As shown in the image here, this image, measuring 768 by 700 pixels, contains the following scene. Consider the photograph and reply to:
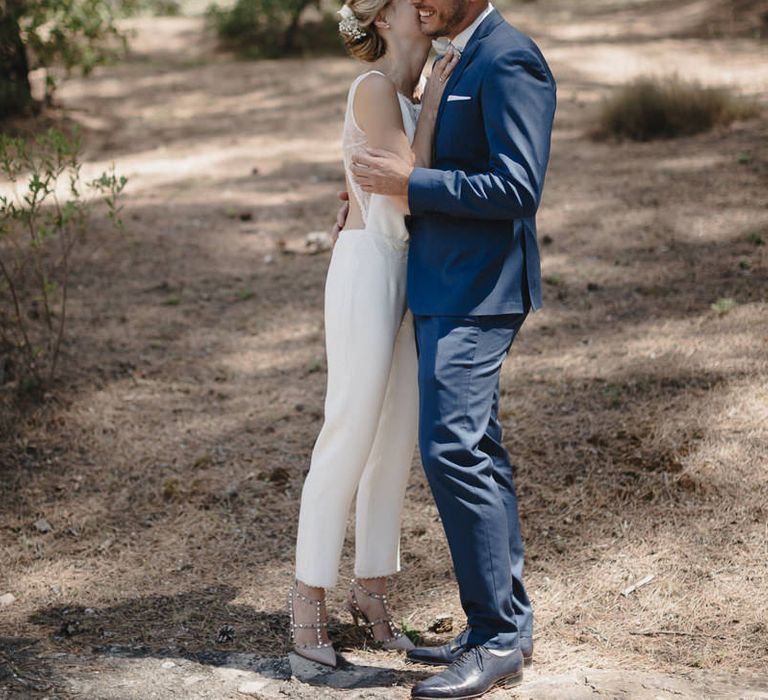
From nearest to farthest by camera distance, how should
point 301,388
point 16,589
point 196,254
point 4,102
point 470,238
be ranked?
1. point 470,238
2. point 16,589
3. point 301,388
4. point 196,254
5. point 4,102

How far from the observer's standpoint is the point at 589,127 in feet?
33.4

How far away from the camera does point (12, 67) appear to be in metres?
11.0

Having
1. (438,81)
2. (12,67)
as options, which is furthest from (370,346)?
(12,67)

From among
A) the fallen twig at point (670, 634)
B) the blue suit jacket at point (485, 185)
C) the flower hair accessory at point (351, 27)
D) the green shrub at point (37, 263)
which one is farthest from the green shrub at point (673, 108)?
the blue suit jacket at point (485, 185)

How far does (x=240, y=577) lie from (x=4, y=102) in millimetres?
8060

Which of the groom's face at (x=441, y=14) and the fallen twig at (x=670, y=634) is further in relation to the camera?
the fallen twig at (x=670, y=634)

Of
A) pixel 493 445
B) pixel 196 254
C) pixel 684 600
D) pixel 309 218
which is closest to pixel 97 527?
pixel 493 445

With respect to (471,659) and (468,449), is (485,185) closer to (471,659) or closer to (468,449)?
(468,449)

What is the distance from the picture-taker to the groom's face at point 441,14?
3.05m

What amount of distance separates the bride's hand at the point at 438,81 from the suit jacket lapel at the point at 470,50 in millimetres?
18

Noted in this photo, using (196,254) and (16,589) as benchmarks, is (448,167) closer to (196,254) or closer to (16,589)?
(16,589)

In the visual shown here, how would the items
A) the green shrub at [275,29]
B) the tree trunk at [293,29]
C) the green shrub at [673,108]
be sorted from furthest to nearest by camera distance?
1. the green shrub at [275,29]
2. the tree trunk at [293,29]
3. the green shrub at [673,108]

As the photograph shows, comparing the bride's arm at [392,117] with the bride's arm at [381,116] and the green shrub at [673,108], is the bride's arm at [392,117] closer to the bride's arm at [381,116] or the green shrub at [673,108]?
the bride's arm at [381,116]

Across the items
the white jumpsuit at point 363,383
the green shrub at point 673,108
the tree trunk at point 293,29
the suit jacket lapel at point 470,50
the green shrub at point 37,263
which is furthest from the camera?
the tree trunk at point 293,29
